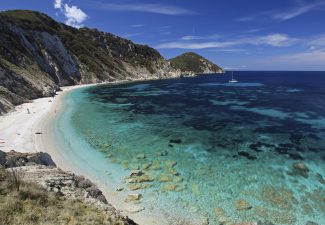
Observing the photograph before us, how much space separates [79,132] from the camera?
4128 centimetres

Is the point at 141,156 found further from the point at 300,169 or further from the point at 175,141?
the point at 300,169

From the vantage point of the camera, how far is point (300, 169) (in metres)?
27.8

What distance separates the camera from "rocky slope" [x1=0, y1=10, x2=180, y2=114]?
237 ft

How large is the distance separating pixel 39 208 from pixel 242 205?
1509 cm

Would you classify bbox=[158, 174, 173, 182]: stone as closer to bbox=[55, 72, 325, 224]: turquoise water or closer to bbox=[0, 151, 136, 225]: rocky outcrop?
bbox=[55, 72, 325, 224]: turquoise water

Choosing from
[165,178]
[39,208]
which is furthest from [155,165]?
[39,208]

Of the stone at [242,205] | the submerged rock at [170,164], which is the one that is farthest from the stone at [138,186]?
the stone at [242,205]

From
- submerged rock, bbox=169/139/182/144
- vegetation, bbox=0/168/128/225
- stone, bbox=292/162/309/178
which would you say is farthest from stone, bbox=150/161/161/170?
vegetation, bbox=0/168/128/225

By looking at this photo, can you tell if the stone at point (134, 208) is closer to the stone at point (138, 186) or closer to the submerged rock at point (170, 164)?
the stone at point (138, 186)

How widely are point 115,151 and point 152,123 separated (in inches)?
637

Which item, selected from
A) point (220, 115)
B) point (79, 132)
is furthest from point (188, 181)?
point (220, 115)

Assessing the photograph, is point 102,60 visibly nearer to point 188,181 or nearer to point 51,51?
point 51,51

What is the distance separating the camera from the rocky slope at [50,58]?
72.3 metres

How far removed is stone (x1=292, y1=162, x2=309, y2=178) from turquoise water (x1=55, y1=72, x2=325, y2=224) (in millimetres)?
100
